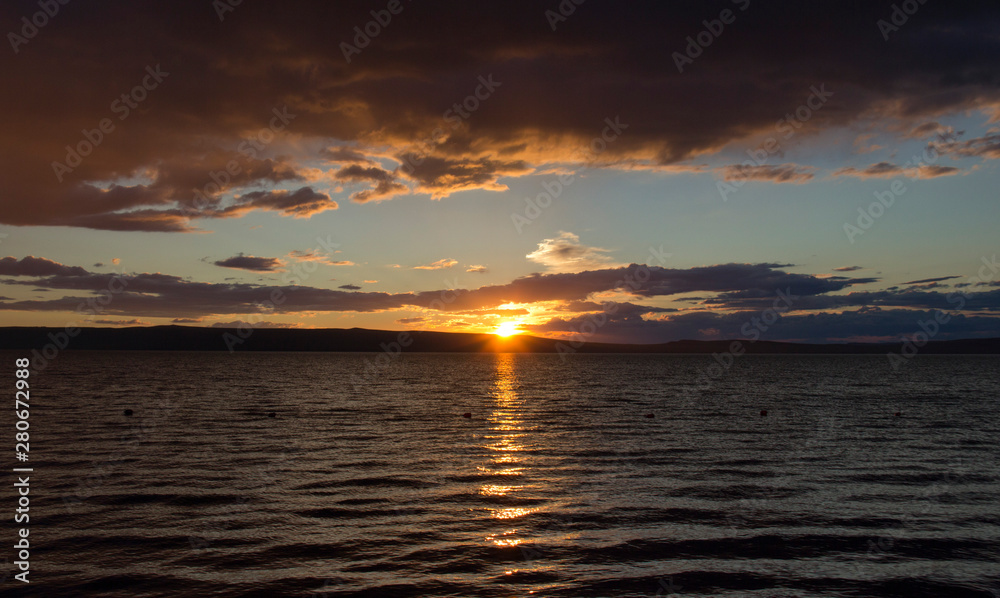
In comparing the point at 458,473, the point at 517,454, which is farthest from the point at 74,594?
the point at 517,454

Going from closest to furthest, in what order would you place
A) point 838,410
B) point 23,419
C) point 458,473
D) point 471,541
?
1. point 471,541
2. point 458,473
3. point 23,419
4. point 838,410

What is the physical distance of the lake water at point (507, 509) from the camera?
18.8 metres

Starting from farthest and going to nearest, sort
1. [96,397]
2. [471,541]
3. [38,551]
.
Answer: [96,397] → [471,541] → [38,551]

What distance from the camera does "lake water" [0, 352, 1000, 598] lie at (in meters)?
18.8

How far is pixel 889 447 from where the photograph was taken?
43.3 m

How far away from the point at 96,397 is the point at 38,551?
2597 inches

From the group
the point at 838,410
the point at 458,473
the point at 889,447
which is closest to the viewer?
the point at 458,473

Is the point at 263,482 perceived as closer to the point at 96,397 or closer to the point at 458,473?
the point at 458,473

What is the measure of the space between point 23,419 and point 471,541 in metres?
47.5

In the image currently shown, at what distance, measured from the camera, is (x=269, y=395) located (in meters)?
84.9

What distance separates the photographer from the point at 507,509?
85.8ft

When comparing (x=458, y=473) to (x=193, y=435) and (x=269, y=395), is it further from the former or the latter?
(x=269, y=395)

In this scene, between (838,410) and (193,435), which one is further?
(838,410)

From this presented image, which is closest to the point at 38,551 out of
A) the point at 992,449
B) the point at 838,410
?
the point at 992,449
